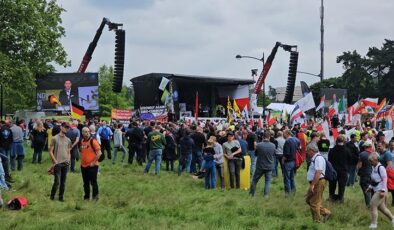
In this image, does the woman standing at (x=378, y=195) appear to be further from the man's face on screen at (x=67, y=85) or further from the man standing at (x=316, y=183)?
the man's face on screen at (x=67, y=85)

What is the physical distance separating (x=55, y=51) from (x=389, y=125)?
20.9m

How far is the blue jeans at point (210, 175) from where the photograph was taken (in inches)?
622

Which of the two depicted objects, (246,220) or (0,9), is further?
(0,9)

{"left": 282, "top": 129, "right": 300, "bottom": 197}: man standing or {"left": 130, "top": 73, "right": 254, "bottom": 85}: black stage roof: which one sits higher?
{"left": 130, "top": 73, "right": 254, "bottom": 85}: black stage roof

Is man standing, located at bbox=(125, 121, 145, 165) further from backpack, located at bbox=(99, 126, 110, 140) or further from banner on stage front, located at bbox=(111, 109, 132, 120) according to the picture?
banner on stage front, located at bbox=(111, 109, 132, 120)

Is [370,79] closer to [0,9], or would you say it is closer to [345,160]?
[0,9]

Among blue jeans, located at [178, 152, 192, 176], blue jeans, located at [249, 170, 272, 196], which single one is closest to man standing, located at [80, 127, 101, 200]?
blue jeans, located at [249, 170, 272, 196]

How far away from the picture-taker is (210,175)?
52.1ft

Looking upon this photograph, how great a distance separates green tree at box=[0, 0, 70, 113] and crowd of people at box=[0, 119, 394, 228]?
38.4ft

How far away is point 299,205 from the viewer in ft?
41.4

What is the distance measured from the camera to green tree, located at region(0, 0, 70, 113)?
3306cm

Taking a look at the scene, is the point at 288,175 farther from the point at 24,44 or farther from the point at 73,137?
the point at 24,44

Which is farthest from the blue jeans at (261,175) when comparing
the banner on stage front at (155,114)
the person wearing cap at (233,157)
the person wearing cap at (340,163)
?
the banner on stage front at (155,114)

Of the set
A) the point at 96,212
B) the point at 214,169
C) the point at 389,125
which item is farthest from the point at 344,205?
the point at 389,125
